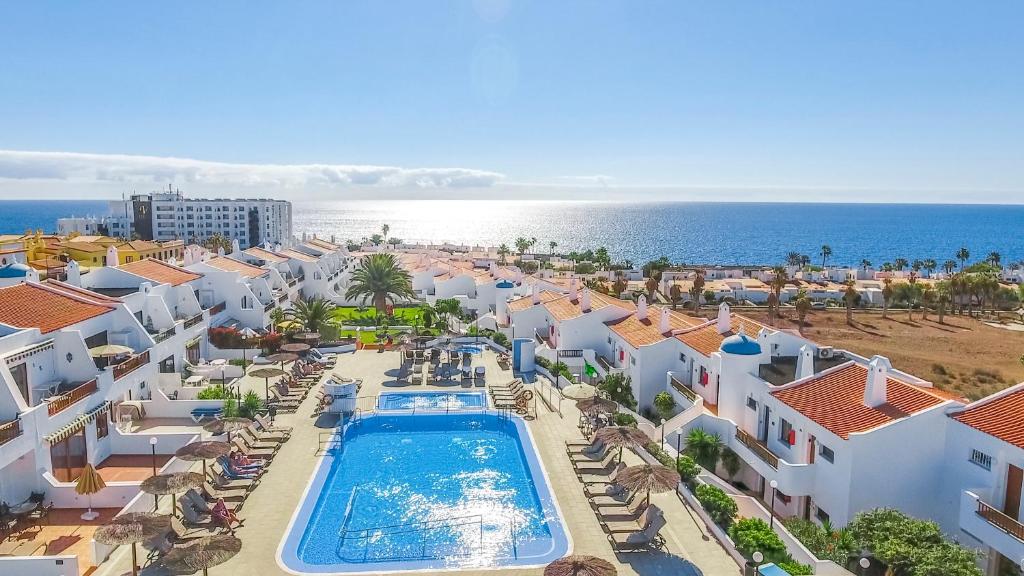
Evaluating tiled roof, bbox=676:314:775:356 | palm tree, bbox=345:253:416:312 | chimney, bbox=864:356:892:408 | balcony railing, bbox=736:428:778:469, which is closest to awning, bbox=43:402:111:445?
balcony railing, bbox=736:428:778:469

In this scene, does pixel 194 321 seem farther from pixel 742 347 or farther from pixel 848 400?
pixel 848 400

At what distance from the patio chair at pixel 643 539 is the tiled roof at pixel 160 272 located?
31.0 meters

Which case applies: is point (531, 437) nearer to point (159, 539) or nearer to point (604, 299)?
point (159, 539)

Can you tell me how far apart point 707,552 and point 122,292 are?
33154 millimetres

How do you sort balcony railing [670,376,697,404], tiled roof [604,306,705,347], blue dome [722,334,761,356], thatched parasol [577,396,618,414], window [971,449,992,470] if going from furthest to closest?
tiled roof [604,306,705,347], balcony railing [670,376,697,404], blue dome [722,334,761,356], thatched parasol [577,396,618,414], window [971,449,992,470]

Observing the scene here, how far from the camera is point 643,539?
1895cm

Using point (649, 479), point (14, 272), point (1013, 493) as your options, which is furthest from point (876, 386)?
point (14, 272)

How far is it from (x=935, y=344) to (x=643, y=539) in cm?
5234

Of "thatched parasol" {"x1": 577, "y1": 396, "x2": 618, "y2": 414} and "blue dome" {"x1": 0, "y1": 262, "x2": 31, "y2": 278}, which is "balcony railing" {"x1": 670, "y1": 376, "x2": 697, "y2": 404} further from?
"blue dome" {"x1": 0, "y1": 262, "x2": 31, "y2": 278}

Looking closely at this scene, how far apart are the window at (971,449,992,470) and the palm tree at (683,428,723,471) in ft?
28.0

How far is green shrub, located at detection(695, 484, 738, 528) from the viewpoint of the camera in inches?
784

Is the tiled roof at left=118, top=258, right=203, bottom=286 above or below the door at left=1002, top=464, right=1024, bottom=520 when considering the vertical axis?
above

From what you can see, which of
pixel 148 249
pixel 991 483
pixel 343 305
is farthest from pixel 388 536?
pixel 148 249

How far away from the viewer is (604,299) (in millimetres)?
43906
